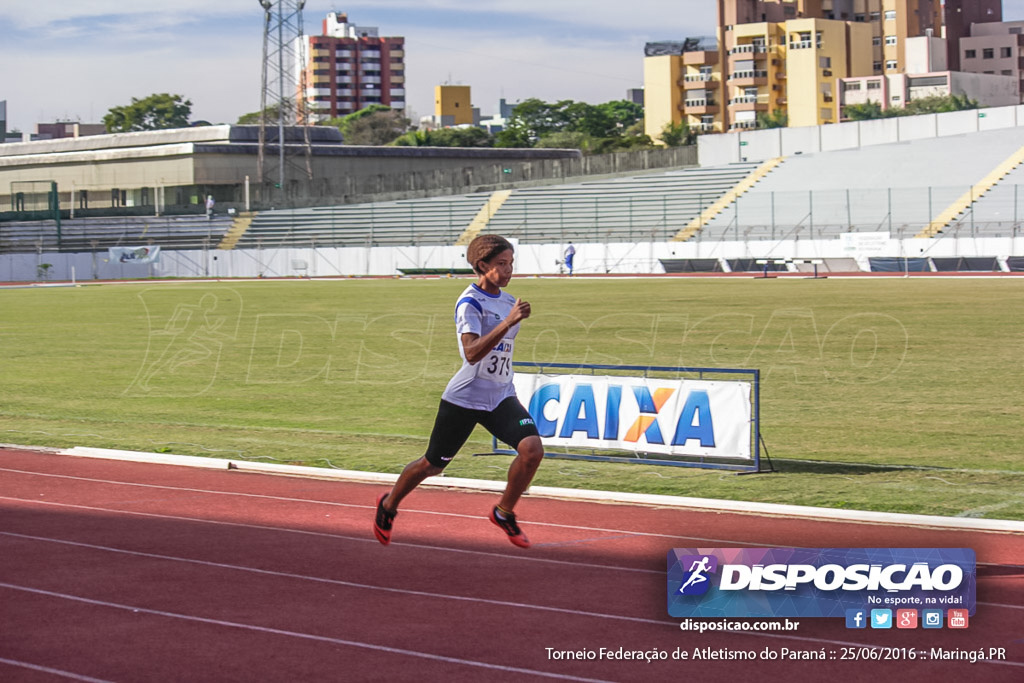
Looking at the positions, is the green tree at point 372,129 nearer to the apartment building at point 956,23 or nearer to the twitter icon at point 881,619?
the apartment building at point 956,23

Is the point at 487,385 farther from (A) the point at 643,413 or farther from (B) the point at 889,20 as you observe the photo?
(B) the point at 889,20

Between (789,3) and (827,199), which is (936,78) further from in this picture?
(827,199)

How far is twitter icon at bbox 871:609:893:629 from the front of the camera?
20.0 ft

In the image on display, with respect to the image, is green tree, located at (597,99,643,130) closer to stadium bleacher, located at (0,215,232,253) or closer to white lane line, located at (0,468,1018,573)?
stadium bleacher, located at (0,215,232,253)

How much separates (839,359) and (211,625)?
16.5m

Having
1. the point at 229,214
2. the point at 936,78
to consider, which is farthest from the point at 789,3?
the point at 229,214

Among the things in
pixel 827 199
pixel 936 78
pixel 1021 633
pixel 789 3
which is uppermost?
pixel 789 3

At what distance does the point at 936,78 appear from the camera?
128 m

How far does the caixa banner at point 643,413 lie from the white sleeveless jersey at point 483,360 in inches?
170

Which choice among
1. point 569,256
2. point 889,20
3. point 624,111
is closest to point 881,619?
point 569,256

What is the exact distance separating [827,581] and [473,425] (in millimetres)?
2515

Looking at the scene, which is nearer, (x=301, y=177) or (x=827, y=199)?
(x=827, y=199)

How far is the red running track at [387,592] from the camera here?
598 centimetres

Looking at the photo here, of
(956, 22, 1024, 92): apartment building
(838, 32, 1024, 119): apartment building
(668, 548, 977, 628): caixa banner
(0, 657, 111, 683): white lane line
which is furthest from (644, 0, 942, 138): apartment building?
(0, 657, 111, 683): white lane line
